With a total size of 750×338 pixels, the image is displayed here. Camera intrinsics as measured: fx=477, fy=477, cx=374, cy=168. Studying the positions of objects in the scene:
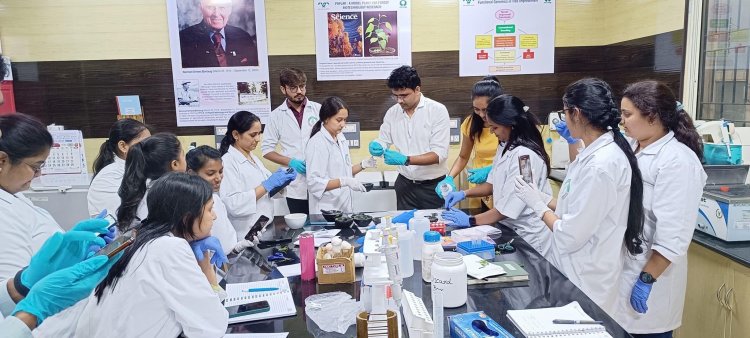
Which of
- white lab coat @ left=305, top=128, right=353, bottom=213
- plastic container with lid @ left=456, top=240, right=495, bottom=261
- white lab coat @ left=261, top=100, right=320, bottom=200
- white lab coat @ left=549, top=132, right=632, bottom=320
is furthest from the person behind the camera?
white lab coat @ left=261, top=100, right=320, bottom=200

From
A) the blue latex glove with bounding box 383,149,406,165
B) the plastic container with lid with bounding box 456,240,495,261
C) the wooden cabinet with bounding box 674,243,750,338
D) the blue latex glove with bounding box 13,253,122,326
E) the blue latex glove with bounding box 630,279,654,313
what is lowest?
the wooden cabinet with bounding box 674,243,750,338

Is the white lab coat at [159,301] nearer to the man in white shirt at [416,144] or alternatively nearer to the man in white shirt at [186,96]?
the man in white shirt at [416,144]

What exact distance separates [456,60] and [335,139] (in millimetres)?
1554

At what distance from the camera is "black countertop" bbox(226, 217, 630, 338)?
149cm

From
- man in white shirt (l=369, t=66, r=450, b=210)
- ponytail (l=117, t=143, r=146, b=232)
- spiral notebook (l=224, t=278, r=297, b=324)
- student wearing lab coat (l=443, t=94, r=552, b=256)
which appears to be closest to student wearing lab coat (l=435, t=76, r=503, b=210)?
man in white shirt (l=369, t=66, r=450, b=210)

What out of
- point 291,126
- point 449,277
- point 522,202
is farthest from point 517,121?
point 291,126

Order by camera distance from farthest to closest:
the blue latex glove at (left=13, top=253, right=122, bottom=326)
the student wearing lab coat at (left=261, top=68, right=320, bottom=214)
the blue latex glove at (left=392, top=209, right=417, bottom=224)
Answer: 1. the student wearing lab coat at (left=261, top=68, right=320, bottom=214)
2. the blue latex glove at (left=392, top=209, right=417, bottom=224)
3. the blue latex glove at (left=13, top=253, right=122, bottom=326)

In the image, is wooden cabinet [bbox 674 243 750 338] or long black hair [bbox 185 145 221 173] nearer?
wooden cabinet [bbox 674 243 750 338]

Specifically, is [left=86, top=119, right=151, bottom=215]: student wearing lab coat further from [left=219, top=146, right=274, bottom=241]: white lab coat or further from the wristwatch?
the wristwatch

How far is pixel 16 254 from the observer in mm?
1612

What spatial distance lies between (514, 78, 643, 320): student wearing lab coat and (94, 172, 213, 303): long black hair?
1.38 meters

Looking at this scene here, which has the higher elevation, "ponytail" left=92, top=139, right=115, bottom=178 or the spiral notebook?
"ponytail" left=92, top=139, right=115, bottom=178

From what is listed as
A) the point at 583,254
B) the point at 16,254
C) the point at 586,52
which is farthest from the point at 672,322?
the point at 586,52

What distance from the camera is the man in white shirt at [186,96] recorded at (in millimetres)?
4133
